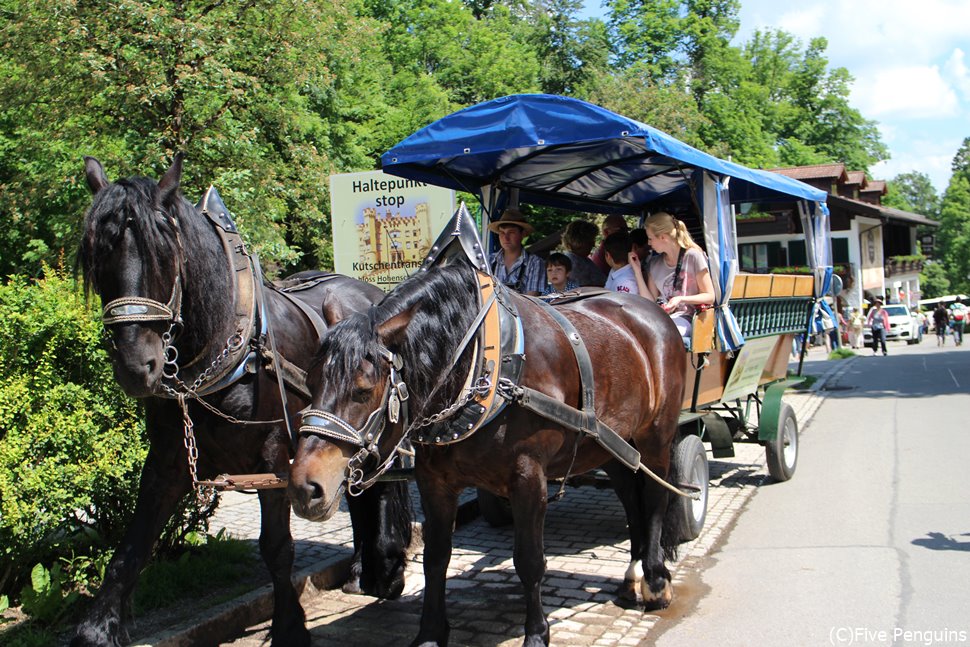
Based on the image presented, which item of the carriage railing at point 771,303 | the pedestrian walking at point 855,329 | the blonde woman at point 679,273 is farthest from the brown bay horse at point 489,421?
the pedestrian walking at point 855,329

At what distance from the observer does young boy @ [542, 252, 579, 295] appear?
617 centimetres

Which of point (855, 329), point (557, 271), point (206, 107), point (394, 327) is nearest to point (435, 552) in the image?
point (394, 327)

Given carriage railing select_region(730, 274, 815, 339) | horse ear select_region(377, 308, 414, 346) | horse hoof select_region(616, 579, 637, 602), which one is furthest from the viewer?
carriage railing select_region(730, 274, 815, 339)

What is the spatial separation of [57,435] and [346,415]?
80.9 inches

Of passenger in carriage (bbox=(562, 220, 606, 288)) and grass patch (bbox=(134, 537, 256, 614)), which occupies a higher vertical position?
passenger in carriage (bbox=(562, 220, 606, 288))

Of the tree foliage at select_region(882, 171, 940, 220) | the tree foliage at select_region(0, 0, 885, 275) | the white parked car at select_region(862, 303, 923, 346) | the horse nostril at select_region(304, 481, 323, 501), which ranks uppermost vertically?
the tree foliage at select_region(882, 171, 940, 220)

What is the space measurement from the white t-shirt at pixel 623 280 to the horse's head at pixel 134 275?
138 inches

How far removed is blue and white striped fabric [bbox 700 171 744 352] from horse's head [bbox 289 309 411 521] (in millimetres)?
3435

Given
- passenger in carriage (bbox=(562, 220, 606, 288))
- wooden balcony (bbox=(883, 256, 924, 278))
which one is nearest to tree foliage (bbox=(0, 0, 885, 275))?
passenger in carriage (bbox=(562, 220, 606, 288))

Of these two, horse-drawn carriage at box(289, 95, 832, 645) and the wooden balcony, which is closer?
horse-drawn carriage at box(289, 95, 832, 645)

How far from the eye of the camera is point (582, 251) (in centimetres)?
682

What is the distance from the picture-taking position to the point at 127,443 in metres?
4.52

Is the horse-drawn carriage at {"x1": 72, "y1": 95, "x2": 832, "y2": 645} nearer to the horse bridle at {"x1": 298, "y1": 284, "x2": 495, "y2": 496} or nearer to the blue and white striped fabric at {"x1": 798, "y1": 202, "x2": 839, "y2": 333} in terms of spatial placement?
the horse bridle at {"x1": 298, "y1": 284, "x2": 495, "y2": 496}

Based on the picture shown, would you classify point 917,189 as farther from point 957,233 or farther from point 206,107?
point 206,107
